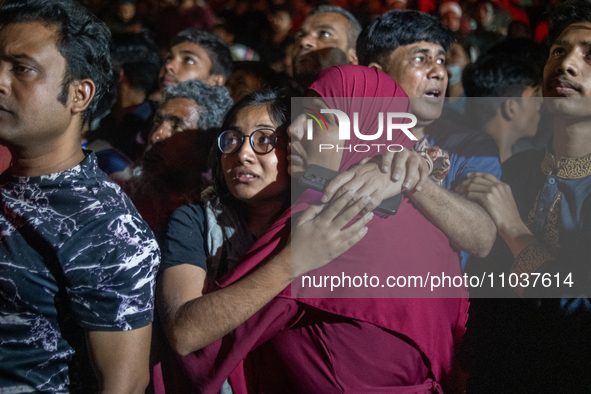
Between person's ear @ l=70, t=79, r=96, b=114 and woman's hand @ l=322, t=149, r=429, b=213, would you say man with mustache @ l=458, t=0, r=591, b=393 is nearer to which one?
woman's hand @ l=322, t=149, r=429, b=213

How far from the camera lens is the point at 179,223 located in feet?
5.30

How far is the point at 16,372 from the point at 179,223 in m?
0.64

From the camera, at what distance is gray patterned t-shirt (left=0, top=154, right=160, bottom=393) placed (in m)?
1.19

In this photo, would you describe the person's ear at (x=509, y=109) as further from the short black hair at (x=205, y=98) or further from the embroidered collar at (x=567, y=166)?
the short black hair at (x=205, y=98)

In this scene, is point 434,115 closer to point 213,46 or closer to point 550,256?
point 550,256

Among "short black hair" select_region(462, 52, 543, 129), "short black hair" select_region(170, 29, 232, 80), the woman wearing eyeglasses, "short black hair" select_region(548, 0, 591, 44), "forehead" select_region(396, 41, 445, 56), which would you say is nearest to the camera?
the woman wearing eyeglasses

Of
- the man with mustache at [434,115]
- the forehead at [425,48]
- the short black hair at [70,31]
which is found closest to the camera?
the short black hair at [70,31]

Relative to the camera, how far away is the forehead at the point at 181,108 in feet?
6.71

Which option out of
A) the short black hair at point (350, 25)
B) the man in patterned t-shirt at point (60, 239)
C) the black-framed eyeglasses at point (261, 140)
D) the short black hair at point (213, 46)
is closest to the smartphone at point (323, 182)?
the black-framed eyeglasses at point (261, 140)

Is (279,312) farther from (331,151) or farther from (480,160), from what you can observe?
(480,160)

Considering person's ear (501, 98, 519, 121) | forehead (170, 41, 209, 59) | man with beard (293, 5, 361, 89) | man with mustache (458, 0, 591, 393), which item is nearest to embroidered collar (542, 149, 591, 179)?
man with mustache (458, 0, 591, 393)

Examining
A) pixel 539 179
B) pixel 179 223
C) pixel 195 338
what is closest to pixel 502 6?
pixel 539 179

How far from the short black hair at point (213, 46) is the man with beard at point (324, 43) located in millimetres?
468

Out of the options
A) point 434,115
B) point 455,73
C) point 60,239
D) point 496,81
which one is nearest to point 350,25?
point 455,73
